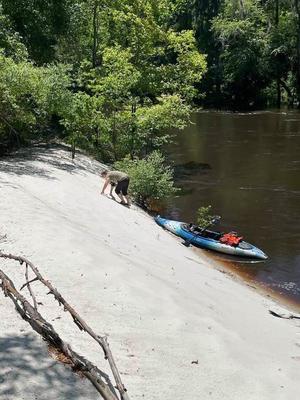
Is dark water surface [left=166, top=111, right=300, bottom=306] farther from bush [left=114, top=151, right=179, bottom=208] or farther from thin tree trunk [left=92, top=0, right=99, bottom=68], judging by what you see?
thin tree trunk [left=92, top=0, right=99, bottom=68]

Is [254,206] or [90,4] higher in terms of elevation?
[90,4]

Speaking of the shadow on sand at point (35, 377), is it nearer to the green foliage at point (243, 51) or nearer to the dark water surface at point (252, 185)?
the dark water surface at point (252, 185)

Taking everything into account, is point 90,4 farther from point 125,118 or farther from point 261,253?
point 261,253

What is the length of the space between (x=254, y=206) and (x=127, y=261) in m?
12.5

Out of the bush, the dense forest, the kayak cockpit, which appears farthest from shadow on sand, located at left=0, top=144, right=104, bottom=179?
the kayak cockpit

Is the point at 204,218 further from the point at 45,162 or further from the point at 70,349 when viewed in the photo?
the point at 70,349

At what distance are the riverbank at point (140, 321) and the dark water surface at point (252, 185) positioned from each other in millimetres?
3124

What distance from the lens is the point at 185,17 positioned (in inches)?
2302

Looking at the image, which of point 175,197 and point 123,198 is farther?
point 175,197

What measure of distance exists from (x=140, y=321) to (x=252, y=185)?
60.9ft

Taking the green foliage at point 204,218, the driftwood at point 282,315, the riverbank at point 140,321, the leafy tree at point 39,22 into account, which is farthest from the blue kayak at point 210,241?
the leafy tree at point 39,22

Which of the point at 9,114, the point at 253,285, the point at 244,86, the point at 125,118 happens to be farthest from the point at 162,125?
the point at 244,86

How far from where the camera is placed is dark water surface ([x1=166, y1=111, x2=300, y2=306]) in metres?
15.9

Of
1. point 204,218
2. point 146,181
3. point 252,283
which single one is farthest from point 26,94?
point 252,283
